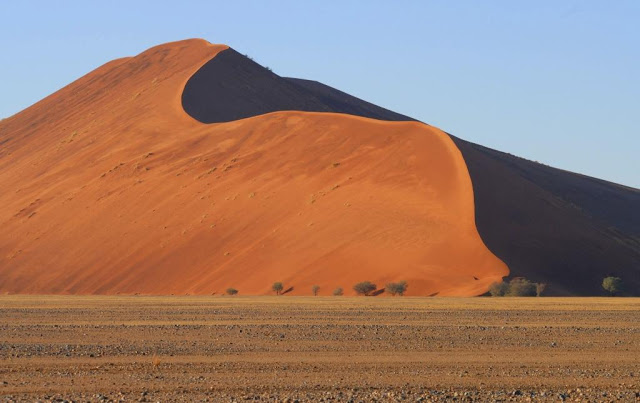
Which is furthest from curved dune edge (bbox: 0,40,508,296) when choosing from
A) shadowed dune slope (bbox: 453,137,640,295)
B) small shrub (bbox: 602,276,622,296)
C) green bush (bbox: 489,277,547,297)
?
small shrub (bbox: 602,276,622,296)

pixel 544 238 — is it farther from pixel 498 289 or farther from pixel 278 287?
pixel 278 287

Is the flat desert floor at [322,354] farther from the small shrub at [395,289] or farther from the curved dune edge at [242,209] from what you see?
the curved dune edge at [242,209]

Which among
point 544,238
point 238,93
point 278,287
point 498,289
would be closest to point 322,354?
point 498,289

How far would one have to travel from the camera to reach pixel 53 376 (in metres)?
15.2

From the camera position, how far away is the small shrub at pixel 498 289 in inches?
1505

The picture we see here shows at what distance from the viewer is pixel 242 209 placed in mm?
52375

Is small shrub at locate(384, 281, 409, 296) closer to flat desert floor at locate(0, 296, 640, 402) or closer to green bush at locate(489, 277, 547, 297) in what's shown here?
green bush at locate(489, 277, 547, 297)

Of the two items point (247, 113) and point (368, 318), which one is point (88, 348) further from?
point (247, 113)

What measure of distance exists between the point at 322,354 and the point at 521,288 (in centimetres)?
2123

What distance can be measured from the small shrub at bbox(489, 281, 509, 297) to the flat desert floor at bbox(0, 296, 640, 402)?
280 inches

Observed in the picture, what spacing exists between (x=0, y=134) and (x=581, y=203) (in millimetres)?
45018

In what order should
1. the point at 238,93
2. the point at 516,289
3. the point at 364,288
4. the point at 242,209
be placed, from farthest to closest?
the point at 238,93
the point at 242,209
the point at 364,288
the point at 516,289

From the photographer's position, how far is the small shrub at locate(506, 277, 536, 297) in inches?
1499

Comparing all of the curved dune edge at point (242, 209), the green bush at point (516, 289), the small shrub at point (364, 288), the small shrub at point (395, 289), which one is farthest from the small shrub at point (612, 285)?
the small shrub at point (364, 288)
